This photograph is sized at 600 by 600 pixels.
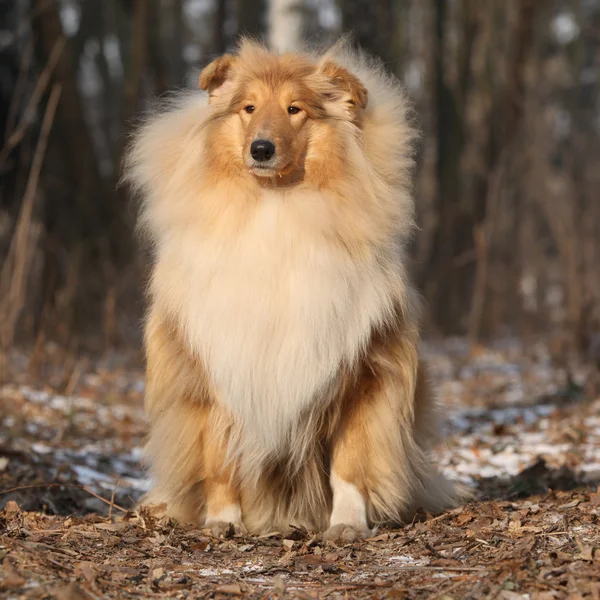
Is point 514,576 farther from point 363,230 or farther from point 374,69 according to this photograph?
point 374,69

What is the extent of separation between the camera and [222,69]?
13.3ft

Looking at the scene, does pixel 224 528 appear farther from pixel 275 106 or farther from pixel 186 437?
pixel 275 106

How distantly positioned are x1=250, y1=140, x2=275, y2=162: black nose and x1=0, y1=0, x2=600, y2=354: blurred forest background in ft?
9.01

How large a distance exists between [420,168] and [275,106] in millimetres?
11456

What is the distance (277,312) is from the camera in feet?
12.1

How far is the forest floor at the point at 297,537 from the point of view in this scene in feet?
9.32

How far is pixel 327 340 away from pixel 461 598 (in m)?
1.29

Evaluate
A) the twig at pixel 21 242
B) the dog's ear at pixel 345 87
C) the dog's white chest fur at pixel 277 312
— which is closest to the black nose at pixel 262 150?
the dog's white chest fur at pixel 277 312

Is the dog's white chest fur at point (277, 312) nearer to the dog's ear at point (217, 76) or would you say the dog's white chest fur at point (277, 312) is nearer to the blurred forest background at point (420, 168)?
the dog's ear at point (217, 76)

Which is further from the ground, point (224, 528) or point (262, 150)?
point (262, 150)

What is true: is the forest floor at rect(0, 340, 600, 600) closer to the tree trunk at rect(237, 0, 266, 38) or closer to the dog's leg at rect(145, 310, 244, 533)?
the dog's leg at rect(145, 310, 244, 533)

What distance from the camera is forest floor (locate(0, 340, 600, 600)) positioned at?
2842 millimetres

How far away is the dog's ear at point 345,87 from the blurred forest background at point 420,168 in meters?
2.46

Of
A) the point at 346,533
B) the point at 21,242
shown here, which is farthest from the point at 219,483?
the point at 21,242
